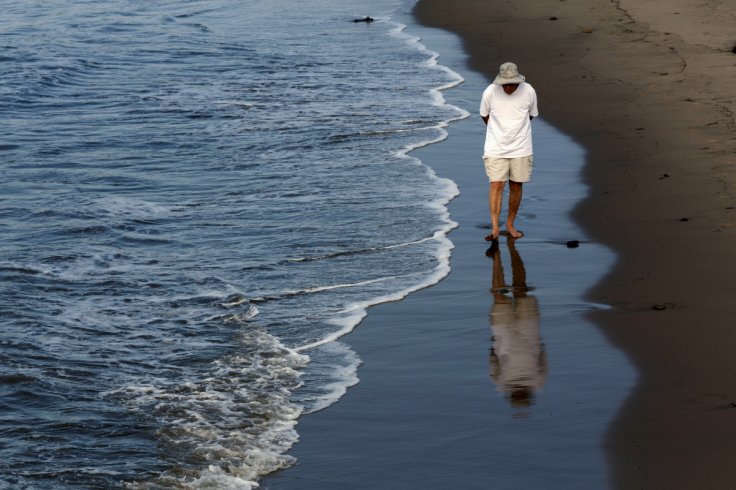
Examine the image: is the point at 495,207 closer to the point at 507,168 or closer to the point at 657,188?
the point at 507,168

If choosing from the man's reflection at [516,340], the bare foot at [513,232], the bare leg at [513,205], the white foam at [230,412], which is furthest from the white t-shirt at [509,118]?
the white foam at [230,412]

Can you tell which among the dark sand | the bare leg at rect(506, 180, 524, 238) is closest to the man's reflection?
the dark sand

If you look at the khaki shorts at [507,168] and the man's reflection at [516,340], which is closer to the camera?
the man's reflection at [516,340]

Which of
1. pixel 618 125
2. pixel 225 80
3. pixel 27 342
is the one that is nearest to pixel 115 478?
pixel 27 342

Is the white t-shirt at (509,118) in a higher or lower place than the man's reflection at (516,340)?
higher

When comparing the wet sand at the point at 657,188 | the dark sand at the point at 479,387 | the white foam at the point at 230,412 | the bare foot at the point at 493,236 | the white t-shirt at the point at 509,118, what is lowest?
the white foam at the point at 230,412

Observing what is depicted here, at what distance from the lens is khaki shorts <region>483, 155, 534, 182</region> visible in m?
9.71

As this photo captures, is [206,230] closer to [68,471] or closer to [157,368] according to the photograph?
[157,368]

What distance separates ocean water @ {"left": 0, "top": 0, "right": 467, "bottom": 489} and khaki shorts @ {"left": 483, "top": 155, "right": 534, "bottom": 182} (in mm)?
593

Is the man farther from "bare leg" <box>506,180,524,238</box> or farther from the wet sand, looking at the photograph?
the wet sand

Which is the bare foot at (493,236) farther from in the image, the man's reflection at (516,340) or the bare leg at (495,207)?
the man's reflection at (516,340)

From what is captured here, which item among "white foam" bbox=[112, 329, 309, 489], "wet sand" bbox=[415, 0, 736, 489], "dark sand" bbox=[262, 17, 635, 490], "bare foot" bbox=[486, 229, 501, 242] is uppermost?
"wet sand" bbox=[415, 0, 736, 489]

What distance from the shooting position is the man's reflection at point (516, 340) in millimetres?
6621

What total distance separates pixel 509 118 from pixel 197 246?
2754 mm
